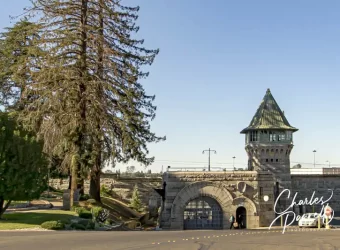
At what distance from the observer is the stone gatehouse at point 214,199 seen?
37406mm

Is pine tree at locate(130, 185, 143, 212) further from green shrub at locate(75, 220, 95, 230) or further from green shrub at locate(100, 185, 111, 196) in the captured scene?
green shrub at locate(75, 220, 95, 230)

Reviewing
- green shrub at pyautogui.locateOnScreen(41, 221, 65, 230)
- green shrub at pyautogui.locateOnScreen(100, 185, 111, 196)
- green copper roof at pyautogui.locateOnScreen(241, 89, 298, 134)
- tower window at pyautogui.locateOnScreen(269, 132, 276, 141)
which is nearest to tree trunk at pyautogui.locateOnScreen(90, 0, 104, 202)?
green shrub at pyautogui.locateOnScreen(100, 185, 111, 196)

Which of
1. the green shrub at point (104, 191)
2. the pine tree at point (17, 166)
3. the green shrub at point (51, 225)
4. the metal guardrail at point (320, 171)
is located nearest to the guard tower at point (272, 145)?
the metal guardrail at point (320, 171)

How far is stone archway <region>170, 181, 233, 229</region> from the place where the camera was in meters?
37.4

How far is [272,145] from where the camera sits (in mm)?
47688

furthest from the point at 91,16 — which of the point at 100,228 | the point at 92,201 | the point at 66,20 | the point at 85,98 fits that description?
the point at 100,228

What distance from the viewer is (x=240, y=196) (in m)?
37.6

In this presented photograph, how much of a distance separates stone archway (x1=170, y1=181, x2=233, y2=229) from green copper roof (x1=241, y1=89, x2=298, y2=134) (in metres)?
13.5

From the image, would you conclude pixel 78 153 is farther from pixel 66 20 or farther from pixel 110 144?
pixel 66 20

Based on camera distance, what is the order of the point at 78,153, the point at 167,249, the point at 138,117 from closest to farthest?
the point at 167,249 < the point at 78,153 < the point at 138,117

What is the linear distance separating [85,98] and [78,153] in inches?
188

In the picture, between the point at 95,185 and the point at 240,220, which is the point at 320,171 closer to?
the point at 240,220

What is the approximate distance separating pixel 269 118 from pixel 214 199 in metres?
15.7

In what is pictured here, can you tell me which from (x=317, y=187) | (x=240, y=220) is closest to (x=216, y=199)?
(x=240, y=220)
